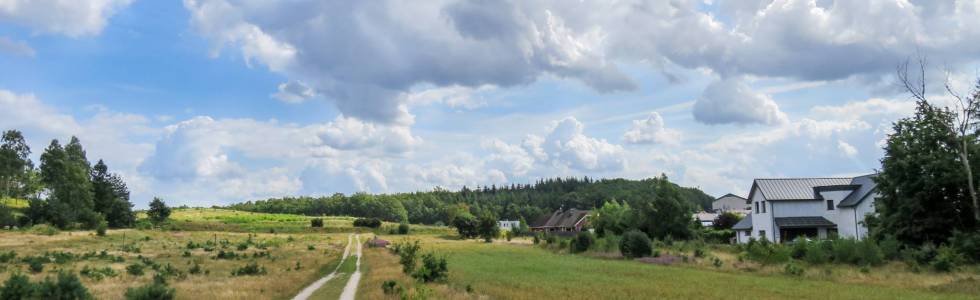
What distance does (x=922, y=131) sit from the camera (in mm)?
41625

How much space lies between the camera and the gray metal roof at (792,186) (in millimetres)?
60969

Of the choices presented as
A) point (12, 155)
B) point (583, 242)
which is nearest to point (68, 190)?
point (12, 155)

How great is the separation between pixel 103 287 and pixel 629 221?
5225cm

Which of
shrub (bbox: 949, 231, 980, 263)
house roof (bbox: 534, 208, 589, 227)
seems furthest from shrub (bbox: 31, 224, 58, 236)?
house roof (bbox: 534, 208, 589, 227)

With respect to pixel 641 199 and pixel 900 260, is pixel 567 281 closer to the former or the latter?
pixel 900 260

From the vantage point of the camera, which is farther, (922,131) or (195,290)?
(922,131)

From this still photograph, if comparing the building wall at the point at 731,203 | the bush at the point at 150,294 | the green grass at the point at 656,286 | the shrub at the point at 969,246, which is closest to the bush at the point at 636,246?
the green grass at the point at 656,286

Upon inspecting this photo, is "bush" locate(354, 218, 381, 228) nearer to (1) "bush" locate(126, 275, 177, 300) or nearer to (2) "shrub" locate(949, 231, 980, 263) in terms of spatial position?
(2) "shrub" locate(949, 231, 980, 263)

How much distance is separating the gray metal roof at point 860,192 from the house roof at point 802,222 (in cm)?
203

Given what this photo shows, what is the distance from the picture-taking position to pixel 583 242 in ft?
199

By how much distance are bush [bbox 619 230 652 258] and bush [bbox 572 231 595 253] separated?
414 inches

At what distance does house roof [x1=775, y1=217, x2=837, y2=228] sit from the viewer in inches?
2313

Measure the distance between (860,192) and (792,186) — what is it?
676 centimetres

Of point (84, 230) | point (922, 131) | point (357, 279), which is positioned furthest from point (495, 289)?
point (84, 230)
